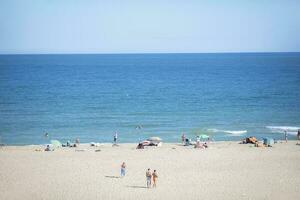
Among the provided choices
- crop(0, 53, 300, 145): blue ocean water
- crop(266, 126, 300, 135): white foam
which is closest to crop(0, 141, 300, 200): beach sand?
crop(0, 53, 300, 145): blue ocean water

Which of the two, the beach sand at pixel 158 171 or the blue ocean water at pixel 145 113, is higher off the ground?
A: the blue ocean water at pixel 145 113

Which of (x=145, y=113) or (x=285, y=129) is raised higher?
(x=145, y=113)

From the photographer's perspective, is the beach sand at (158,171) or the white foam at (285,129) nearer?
the beach sand at (158,171)

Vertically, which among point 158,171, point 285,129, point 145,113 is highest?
point 145,113

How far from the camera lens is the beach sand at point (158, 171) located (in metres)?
21.5

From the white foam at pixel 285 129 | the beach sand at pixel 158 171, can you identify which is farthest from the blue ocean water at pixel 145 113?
the beach sand at pixel 158 171

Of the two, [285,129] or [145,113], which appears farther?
[145,113]

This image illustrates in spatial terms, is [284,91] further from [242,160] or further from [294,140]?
[242,160]

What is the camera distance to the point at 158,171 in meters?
25.7

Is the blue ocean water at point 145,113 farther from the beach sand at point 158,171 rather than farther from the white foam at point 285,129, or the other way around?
the beach sand at point 158,171

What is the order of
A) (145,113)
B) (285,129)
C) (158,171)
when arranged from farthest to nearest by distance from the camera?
(145,113)
(285,129)
(158,171)

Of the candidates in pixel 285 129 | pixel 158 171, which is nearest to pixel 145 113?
pixel 285 129

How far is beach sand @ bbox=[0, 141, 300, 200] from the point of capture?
21453mm

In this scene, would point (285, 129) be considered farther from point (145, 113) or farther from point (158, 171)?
point (158, 171)
